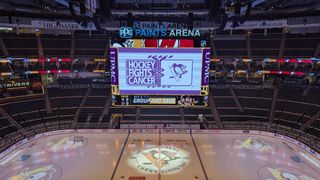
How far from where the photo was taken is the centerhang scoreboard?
14.6m

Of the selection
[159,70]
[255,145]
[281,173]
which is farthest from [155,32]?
[255,145]

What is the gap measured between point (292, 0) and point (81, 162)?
86.4 feet

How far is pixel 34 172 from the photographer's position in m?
15.0

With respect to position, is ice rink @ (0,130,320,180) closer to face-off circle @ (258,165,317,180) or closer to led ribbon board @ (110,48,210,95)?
face-off circle @ (258,165,317,180)

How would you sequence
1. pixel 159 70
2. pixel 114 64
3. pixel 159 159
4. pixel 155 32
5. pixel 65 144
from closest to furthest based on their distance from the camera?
pixel 155 32 → pixel 114 64 → pixel 159 70 → pixel 159 159 → pixel 65 144

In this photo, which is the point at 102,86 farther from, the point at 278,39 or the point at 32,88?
the point at 278,39

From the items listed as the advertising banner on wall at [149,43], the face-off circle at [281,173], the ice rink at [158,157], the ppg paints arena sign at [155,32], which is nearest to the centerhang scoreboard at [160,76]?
the advertising banner on wall at [149,43]

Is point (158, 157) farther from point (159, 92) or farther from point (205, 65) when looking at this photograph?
point (205, 65)

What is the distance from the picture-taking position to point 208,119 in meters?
28.6

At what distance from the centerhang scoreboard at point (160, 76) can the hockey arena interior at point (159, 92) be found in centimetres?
7

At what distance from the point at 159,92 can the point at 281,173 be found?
9.85 m

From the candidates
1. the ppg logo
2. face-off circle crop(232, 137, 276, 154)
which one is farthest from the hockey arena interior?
face-off circle crop(232, 137, 276, 154)

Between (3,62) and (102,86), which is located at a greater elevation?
(3,62)

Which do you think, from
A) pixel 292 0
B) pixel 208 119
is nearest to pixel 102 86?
pixel 208 119
